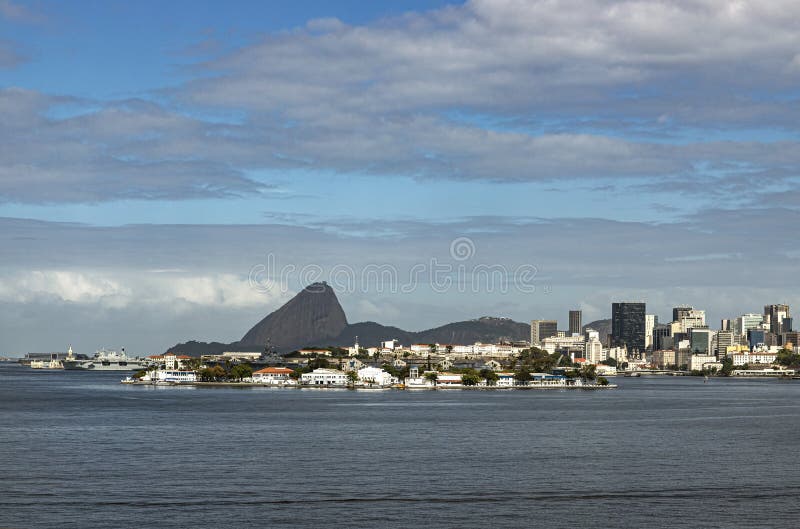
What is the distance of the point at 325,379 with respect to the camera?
125m

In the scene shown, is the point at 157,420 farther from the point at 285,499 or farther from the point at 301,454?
the point at 285,499

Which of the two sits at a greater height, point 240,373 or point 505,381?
point 240,373

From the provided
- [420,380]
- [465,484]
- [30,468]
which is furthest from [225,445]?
[420,380]

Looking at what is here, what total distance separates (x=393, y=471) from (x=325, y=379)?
89.9 meters

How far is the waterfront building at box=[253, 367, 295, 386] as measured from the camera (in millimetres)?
127412

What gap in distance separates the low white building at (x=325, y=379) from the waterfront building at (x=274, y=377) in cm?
A: 219

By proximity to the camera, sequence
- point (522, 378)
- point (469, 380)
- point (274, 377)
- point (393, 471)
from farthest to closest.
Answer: point (274, 377) < point (522, 378) < point (469, 380) < point (393, 471)

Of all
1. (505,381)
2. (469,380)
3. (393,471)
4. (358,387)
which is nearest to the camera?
(393,471)

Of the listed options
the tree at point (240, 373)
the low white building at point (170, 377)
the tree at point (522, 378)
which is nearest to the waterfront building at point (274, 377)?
the tree at point (240, 373)

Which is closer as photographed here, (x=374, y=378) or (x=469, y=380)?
(x=469, y=380)

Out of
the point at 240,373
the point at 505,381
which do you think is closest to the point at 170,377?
the point at 240,373

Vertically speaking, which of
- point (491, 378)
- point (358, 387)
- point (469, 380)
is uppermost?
point (491, 378)

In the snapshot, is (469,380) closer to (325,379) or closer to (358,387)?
(358,387)

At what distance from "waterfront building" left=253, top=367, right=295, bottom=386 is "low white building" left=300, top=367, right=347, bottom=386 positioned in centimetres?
219
